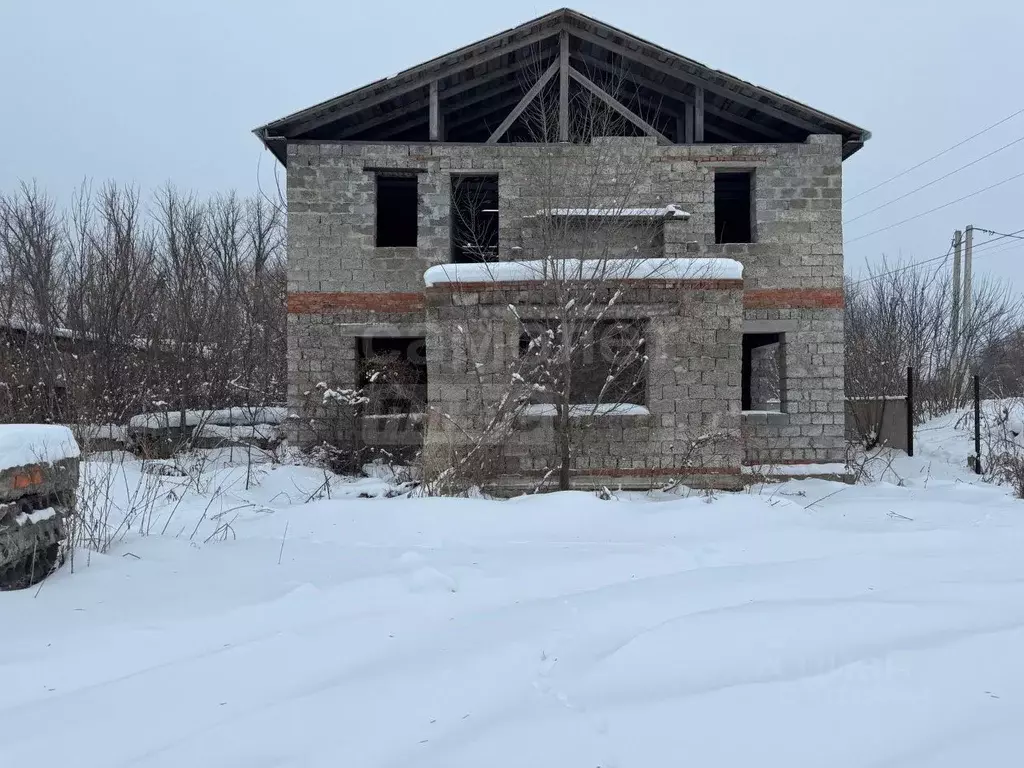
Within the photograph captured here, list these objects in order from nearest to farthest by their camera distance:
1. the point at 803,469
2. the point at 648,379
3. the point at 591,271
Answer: the point at 591,271, the point at 648,379, the point at 803,469

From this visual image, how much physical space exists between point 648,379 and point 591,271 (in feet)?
5.32

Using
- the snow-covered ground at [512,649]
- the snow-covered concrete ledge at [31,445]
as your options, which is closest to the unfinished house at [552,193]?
the snow-covered ground at [512,649]

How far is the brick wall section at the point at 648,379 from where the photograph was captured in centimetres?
832

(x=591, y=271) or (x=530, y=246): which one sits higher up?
(x=530, y=246)

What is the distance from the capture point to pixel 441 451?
782 centimetres

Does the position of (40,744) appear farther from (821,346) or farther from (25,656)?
(821,346)

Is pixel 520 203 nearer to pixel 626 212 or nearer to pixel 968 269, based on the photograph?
pixel 626 212

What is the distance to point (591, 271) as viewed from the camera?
8.12 meters

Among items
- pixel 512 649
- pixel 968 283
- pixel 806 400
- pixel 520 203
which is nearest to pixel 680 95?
pixel 520 203

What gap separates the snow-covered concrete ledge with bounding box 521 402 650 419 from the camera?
27.1 ft

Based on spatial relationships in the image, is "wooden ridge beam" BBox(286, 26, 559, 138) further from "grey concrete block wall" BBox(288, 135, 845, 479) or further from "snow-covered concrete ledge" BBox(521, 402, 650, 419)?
"snow-covered concrete ledge" BBox(521, 402, 650, 419)

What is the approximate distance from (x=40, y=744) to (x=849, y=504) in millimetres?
7787

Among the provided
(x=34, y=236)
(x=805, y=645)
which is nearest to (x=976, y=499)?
(x=805, y=645)

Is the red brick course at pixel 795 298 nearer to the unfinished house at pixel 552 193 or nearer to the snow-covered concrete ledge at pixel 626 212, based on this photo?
the unfinished house at pixel 552 193
